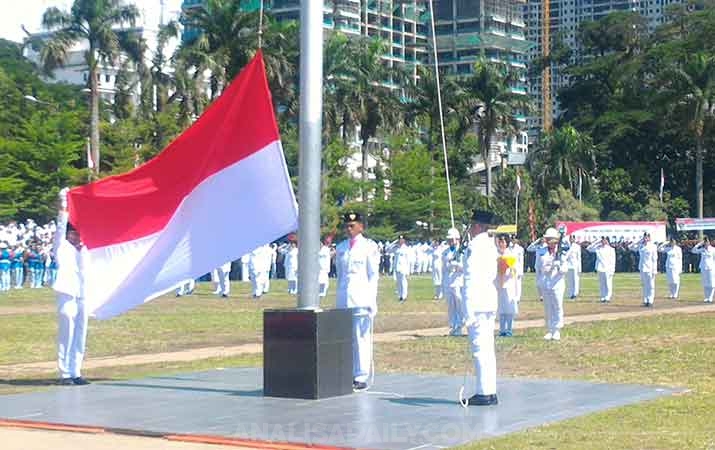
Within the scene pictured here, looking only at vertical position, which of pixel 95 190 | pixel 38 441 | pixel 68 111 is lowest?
pixel 38 441

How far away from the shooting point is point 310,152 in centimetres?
1398

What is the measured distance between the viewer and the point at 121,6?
59375mm

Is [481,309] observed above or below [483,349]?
above

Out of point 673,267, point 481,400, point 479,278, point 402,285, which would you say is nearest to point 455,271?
point 479,278

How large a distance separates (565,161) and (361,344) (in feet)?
235

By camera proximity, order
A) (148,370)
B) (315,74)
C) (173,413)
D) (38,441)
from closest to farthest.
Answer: (38,441) → (173,413) → (315,74) → (148,370)

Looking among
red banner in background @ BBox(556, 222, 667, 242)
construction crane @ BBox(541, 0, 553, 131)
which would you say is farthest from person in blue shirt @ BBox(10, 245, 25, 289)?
construction crane @ BBox(541, 0, 553, 131)

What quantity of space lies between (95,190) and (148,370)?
330 cm

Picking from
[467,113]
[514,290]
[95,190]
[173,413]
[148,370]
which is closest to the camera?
[173,413]

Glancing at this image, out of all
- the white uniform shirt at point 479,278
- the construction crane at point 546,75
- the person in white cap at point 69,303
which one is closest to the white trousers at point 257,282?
the person in white cap at point 69,303

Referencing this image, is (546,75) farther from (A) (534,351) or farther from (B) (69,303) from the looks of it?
(B) (69,303)

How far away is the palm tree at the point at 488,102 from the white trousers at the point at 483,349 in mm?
64217

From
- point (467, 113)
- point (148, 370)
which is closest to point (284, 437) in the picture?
point (148, 370)

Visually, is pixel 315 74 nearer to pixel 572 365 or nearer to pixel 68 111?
pixel 572 365
